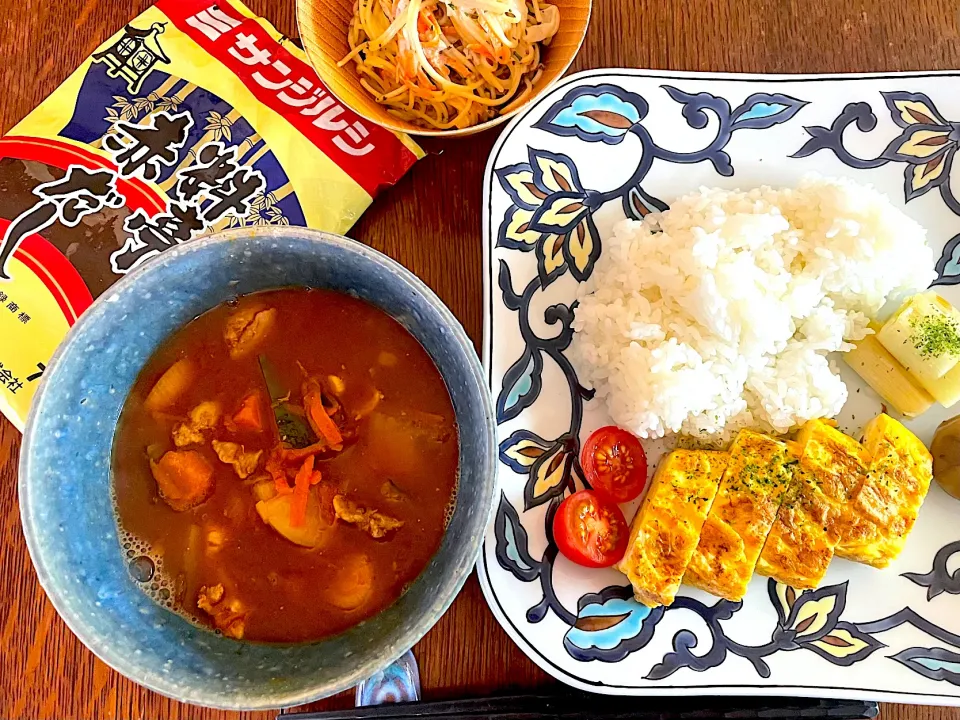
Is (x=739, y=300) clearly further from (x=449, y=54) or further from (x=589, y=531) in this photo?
(x=449, y=54)

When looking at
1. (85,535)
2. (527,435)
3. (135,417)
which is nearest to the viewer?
(85,535)

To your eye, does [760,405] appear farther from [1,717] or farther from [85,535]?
[1,717]

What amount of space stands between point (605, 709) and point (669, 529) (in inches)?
16.9

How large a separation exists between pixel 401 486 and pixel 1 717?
1.11 m

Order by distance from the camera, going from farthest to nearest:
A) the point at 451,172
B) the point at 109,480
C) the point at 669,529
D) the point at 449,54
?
the point at 451,172, the point at 449,54, the point at 669,529, the point at 109,480

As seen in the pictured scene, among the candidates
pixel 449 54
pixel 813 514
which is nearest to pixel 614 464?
pixel 813 514

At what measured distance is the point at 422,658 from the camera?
1597 millimetres

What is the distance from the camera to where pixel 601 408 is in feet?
5.57

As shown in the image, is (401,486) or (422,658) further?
(422,658)

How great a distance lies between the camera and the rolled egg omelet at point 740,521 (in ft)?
5.02

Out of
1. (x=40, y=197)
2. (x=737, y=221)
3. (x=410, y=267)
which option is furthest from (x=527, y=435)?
(x=40, y=197)

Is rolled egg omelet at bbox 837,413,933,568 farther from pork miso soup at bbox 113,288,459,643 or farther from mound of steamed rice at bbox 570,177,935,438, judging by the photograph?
pork miso soup at bbox 113,288,459,643

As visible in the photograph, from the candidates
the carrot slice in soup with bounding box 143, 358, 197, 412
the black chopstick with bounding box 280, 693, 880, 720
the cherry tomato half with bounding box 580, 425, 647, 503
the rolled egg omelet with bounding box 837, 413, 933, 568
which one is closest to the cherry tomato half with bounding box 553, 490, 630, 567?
the cherry tomato half with bounding box 580, 425, 647, 503

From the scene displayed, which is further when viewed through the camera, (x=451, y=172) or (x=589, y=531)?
(x=451, y=172)
